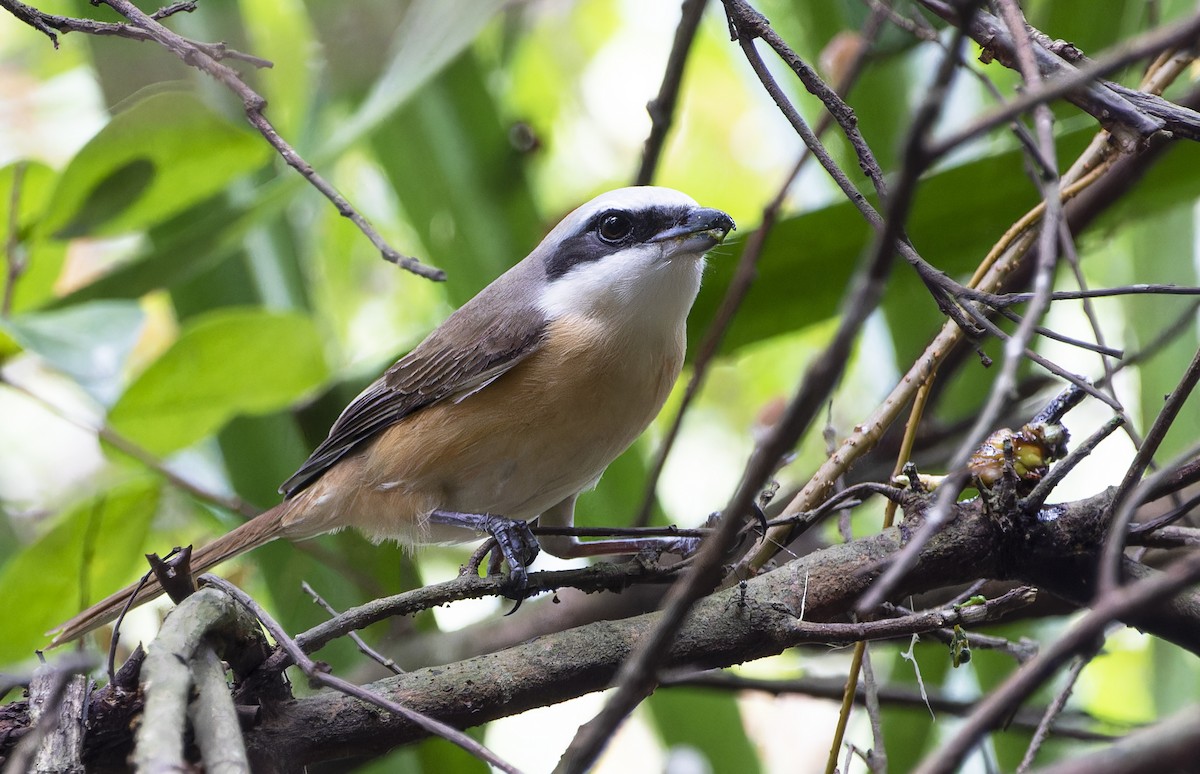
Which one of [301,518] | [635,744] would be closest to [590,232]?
[301,518]

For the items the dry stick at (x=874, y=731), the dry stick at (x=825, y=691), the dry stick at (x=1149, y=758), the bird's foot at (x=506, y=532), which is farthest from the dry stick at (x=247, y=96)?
the dry stick at (x=1149, y=758)

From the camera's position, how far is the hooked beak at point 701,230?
2695 millimetres

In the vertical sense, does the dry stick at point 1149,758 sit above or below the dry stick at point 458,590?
below

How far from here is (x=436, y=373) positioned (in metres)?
2.99

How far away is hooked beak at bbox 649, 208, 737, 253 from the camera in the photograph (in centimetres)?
270

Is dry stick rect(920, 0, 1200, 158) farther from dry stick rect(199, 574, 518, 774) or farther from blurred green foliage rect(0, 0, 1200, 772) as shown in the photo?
blurred green foliage rect(0, 0, 1200, 772)

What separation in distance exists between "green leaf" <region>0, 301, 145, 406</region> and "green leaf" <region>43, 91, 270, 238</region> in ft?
1.37

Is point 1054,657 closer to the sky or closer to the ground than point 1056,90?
closer to the ground

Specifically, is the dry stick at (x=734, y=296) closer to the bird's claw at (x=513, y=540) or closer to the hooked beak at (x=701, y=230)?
the hooked beak at (x=701, y=230)

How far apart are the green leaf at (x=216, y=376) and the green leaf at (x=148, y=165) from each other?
0.45m

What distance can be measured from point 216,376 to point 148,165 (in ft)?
2.15

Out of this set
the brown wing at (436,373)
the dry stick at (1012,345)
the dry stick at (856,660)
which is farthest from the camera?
the brown wing at (436,373)

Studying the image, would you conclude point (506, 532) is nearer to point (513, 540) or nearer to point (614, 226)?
point (513, 540)

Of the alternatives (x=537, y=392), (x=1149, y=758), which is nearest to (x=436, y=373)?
(x=537, y=392)
